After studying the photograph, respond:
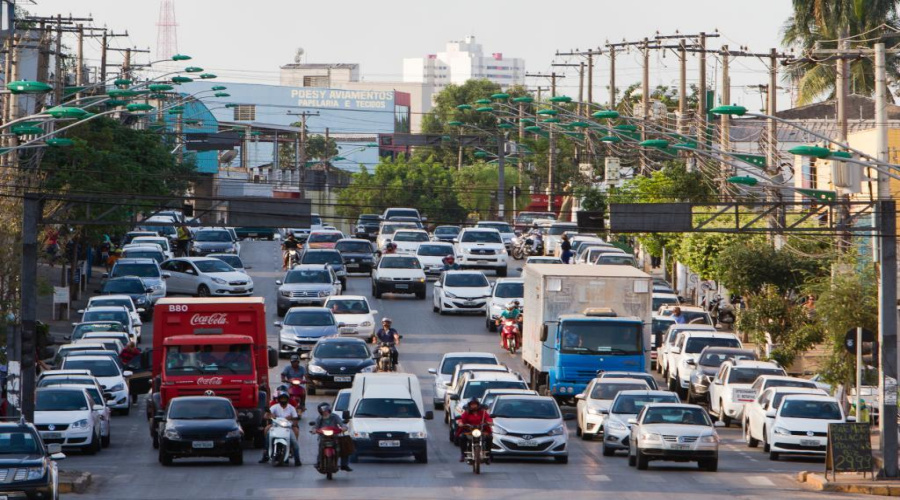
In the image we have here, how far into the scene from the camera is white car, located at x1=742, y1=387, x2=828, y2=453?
3434 centimetres

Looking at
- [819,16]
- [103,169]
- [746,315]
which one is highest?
[819,16]

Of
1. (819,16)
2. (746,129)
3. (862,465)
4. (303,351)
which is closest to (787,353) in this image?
(303,351)

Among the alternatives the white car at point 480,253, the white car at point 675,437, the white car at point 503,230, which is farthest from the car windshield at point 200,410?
the white car at point 503,230

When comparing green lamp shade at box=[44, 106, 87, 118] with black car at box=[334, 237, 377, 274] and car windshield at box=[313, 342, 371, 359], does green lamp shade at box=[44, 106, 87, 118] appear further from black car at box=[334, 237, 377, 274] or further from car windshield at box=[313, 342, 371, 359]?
black car at box=[334, 237, 377, 274]

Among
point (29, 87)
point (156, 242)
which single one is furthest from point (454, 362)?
point (156, 242)

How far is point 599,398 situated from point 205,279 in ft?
89.6

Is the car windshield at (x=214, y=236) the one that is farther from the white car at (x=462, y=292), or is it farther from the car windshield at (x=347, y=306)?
the car windshield at (x=347, y=306)

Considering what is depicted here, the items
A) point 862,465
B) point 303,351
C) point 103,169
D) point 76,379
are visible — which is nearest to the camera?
point 862,465

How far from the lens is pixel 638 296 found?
40062 mm

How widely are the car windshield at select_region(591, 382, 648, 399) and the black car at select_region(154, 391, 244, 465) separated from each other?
28.4 feet

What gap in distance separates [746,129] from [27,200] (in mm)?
68171

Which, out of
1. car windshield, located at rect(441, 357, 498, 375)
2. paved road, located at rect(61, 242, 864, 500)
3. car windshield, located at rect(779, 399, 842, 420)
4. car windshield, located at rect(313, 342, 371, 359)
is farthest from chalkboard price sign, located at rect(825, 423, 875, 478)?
car windshield, located at rect(313, 342, 371, 359)

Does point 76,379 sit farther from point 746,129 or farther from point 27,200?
point 746,129

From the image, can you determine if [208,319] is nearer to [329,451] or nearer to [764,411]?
[329,451]
